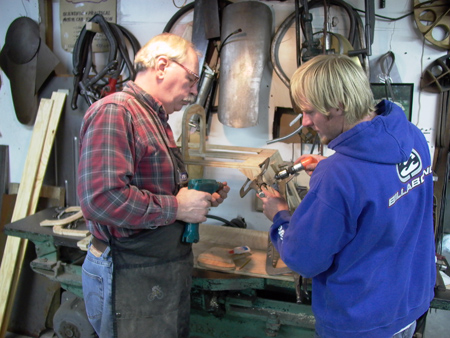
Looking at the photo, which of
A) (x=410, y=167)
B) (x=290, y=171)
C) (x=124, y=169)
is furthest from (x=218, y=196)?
(x=410, y=167)

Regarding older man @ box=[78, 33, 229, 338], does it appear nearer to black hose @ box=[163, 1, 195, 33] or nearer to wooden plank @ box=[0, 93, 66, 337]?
black hose @ box=[163, 1, 195, 33]

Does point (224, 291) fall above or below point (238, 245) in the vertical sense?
below

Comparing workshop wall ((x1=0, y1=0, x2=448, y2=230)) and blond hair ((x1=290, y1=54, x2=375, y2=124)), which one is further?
workshop wall ((x1=0, y1=0, x2=448, y2=230))

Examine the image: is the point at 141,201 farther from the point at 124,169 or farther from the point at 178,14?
the point at 178,14

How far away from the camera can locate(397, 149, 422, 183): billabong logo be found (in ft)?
2.72

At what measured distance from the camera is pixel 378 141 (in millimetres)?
801

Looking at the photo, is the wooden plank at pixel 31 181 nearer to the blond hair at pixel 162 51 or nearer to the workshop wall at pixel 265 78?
Answer: the workshop wall at pixel 265 78

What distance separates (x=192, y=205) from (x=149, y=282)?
0.29 m

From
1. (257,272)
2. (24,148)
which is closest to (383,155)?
(257,272)

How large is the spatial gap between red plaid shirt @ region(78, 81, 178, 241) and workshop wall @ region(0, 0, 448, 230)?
40.6 inches

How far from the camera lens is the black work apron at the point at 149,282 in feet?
3.57

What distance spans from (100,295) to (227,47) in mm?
1371

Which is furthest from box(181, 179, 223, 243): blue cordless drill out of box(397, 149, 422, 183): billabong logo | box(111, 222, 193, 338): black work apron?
box(397, 149, 422, 183): billabong logo

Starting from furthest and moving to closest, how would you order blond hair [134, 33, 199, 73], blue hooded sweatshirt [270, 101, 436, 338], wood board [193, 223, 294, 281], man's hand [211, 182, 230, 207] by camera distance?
wood board [193, 223, 294, 281], man's hand [211, 182, 230, 207], blond hair [134, 33, 199, 73], blue hooded sweatshirt [270, 101, 436, 338]
